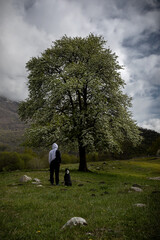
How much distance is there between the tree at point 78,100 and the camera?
2280cm

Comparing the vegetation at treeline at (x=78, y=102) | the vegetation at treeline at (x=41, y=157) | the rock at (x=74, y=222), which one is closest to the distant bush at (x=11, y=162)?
the vegetation at treeline at (x=41, y=157)

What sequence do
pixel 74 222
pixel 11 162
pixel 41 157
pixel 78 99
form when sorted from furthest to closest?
1. pixel 41 157
2. pixel 11 162
3. pixel 78 99
4. pixel 74 222

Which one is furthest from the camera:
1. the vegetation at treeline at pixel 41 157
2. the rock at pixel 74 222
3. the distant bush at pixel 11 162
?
the vegetation at treeline at pixel 41 157

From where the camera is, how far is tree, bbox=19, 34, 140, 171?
22.8m

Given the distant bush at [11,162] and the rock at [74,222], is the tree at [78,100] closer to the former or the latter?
the rock at [74,222]

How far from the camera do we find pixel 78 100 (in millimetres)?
28688

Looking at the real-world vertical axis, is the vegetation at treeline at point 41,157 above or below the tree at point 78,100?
below

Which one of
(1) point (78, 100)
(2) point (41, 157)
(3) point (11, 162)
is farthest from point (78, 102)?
(2) point (41, 157)

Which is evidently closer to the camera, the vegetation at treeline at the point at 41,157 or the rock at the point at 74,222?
the rock at the point at 74,222

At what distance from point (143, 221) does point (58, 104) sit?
21745mm

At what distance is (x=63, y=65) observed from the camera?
28.1 meters

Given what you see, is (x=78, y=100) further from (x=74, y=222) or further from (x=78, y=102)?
(x=74, y=222)

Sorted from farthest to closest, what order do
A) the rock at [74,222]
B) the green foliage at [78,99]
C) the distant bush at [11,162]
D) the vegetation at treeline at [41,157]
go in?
1. the vegetation at treeline at [41,157]
2. the distant bush at [11,162]
3. the green foliage at [78,99]
4. the rock at [74,222]

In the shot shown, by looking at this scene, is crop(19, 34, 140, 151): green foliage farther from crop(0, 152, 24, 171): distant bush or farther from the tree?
crop(0, 152, 24, 171): distant bush
